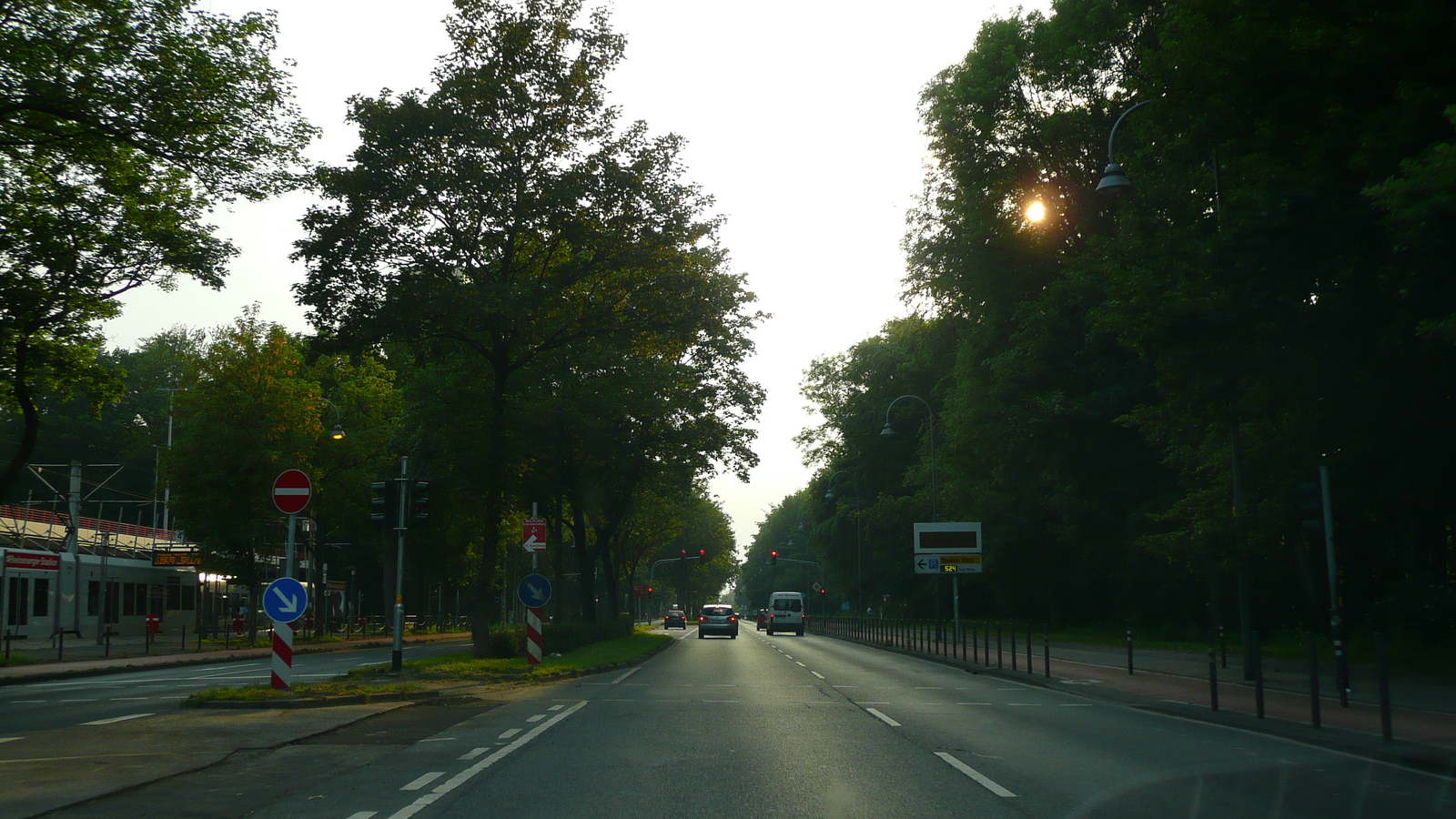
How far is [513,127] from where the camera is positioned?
23469 millimetres

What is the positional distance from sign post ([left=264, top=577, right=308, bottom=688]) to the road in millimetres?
2132

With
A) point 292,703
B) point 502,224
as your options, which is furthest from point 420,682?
point 502,224

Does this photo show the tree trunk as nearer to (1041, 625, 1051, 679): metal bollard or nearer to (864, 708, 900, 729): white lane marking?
(864, 708, 900, 729): white lane marking

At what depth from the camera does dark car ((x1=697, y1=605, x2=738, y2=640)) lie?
5625 centimetres

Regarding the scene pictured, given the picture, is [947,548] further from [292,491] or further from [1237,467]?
[292,491]

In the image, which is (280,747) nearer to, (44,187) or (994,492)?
(44,187)

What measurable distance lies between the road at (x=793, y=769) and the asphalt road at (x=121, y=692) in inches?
160

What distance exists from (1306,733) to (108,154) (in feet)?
75.9

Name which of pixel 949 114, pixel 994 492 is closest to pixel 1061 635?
pixel 994 492

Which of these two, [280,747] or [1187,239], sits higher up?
[1187,239]

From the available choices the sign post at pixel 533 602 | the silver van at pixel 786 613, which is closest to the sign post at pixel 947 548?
the sign post at pixel 533 602

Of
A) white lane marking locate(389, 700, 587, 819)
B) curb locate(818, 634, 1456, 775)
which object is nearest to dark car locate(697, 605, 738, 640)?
curb locate(818, 634, 1456, 775)

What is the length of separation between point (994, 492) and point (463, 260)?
89.7ft

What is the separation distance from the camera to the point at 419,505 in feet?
65.9
